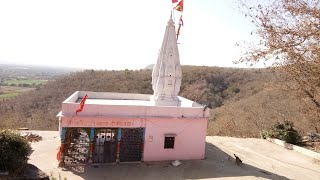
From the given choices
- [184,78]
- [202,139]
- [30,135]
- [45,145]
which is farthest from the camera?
[184,78]

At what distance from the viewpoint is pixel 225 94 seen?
6231cm

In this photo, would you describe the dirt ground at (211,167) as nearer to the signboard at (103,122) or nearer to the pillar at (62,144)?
the pillar at (62,144)

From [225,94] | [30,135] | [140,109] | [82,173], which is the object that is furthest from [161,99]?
[225,94]

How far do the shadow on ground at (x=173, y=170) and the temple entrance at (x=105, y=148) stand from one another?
1.48 feet

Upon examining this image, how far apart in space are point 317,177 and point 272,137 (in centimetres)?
803

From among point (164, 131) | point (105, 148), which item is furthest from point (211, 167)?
point (105, 148)

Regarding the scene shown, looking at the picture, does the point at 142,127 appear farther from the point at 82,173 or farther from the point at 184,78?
the point at 184,78

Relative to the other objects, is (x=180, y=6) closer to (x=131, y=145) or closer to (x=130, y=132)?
(x=130, y=132)

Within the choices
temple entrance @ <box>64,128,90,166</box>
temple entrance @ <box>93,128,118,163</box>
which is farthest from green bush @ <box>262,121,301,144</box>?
temple entrance @ <box>64,128,90,166</box>

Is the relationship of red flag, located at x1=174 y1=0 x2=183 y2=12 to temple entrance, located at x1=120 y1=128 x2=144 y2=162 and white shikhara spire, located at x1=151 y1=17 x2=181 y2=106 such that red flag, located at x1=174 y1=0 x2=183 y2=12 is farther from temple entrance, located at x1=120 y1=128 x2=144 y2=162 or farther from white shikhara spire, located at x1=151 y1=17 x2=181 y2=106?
temple entrance, located at x1=120 y1=128 x2=144 y2=162

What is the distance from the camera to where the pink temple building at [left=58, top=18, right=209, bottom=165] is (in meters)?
15.2

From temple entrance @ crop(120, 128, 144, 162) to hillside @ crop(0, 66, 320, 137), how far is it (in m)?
15.0

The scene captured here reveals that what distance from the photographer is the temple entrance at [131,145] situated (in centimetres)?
1611

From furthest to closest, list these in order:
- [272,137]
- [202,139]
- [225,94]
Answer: [225,94] → [272,137] → [202,139]
